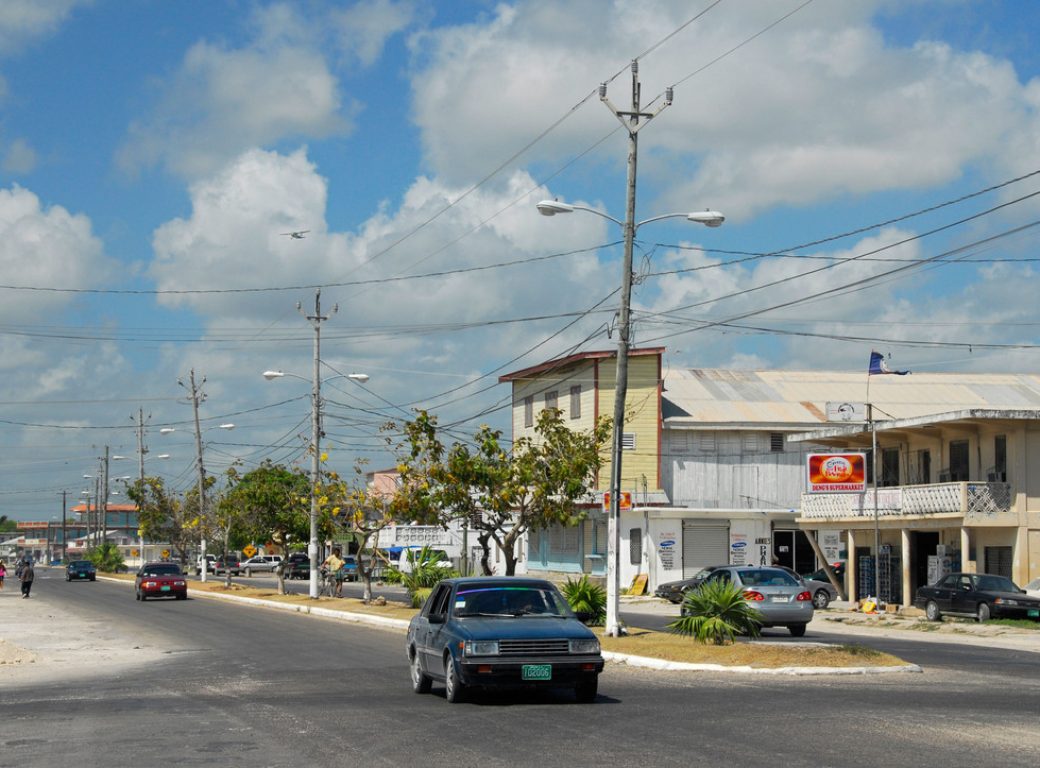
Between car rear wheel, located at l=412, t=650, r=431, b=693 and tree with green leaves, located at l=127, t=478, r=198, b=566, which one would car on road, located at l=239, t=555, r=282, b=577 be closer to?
tree with green leaves, located at l=127, t=478, r=198, b=566

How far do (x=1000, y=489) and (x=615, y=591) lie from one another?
19254mm

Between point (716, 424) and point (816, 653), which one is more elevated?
point (716, 424)

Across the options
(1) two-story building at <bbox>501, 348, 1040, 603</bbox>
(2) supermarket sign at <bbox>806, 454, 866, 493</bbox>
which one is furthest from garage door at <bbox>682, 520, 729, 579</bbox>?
(2) supermarket sign at <bbox>806, 454, 866, 493</bbox>

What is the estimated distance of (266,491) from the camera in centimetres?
5469

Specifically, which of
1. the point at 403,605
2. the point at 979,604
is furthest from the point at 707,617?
the point at 403,605

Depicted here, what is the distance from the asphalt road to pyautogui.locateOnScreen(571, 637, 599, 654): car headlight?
0.63 m

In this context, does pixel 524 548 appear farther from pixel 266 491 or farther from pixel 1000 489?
pixel 1000 489

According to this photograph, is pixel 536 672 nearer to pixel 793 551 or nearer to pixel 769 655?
pixel 769 655

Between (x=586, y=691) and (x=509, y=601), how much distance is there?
149cm

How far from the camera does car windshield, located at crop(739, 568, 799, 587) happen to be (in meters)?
30.7

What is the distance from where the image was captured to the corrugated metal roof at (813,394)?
6206cm

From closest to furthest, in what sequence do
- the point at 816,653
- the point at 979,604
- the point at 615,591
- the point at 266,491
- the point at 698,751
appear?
the point at 698,751, the point at 816,653, the point at 615,591, the point at 979,604, the point at 266,491

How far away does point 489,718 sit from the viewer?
14812 mm


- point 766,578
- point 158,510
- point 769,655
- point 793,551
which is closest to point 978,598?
point 766,578
